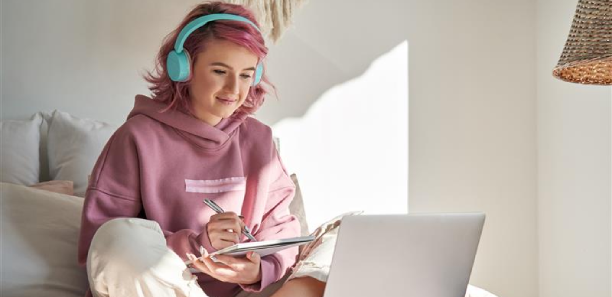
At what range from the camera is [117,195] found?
1.68 meters

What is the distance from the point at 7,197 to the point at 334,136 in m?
1.23

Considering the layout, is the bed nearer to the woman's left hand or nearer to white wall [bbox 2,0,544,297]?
white wall [bbox 2,0,544,297]

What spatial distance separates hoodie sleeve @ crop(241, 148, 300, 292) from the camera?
1694mm

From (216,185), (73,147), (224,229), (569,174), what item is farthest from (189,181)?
(569,174)

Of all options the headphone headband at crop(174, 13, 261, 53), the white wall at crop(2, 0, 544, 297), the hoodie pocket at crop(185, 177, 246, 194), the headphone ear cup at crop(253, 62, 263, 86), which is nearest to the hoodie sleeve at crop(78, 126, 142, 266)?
the hoodie pocket at crop(185, 177, 246, 194)

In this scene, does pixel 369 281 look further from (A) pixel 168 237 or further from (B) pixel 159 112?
(B) pixel 159 112

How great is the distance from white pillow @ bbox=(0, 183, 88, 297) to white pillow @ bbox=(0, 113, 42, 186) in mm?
257

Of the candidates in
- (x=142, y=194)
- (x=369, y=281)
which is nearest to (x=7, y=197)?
(x=142, y=194)

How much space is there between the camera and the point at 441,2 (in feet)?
9.28

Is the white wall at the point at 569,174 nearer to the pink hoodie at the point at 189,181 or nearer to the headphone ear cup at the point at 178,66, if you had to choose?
the pink hoodie at the point at 189,181

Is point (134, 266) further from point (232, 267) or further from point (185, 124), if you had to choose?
point (185, 124)

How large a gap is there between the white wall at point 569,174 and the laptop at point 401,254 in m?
1.23

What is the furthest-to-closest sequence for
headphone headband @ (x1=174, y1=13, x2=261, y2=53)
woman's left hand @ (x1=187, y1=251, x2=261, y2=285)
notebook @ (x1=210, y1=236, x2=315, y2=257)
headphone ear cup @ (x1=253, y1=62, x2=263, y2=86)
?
headphone ear cup @ (x1=253, y1=62, x2=263, y2=86)
headphone headband @ (x1=174, y1=13, x2=261, y2=53)
woman's left hand @ (x1=187, y1=251, x2=261, y2=285)
notebook @ (x1=210, y1=236, x2=315, y2=257)

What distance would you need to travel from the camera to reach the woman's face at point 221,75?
5.82ft
